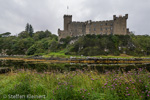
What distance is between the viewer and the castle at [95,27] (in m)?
48.5

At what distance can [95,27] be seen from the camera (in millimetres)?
51625

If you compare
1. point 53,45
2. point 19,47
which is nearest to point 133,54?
point 53,45

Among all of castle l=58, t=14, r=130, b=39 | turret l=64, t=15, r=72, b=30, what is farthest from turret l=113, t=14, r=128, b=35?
turret l=64, t=15, r=72, b=30

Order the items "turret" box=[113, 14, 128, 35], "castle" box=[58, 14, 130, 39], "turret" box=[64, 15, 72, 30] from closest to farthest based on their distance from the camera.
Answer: "turret" box=[113, 14, 128, 35]
"castle" box=[58, 14, 130, 39]
"turret" box=[64, 15, 72, 30]

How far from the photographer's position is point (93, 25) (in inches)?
2042

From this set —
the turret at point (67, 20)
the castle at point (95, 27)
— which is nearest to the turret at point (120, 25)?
the castle at point (95, 27)

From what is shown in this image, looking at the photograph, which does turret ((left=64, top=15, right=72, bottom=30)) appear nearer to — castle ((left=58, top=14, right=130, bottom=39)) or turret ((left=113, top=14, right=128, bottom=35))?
castle ((left=58, top=14, right=130, bottom=39))

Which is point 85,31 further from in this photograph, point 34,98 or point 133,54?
point 34,98

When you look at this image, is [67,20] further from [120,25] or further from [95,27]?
[120,25]

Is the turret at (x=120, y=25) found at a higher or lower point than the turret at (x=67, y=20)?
lower

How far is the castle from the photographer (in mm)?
48469

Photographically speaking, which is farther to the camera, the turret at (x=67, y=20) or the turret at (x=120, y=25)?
the turret at (x=67, y=20)

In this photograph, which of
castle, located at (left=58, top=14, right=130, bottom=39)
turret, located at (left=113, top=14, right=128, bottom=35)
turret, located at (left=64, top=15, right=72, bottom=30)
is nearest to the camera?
turret, located at (left=113, top=14, right=128, bottom=35)

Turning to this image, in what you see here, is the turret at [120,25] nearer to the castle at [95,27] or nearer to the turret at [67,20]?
the castle at [95,27]
